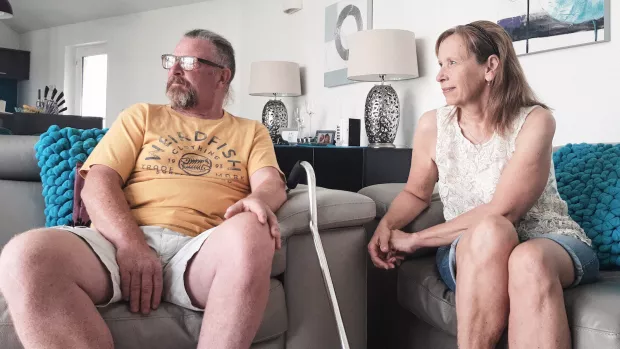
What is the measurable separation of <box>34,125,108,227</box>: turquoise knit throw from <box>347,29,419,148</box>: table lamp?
1.61 m

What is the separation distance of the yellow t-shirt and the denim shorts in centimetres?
61

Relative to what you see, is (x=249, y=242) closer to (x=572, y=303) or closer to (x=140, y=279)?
(x=140, y=279)

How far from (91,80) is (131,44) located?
0.97 m

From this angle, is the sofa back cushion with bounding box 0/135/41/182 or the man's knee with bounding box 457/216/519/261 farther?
the sofa back cushion with bounding box 0/135/41/182

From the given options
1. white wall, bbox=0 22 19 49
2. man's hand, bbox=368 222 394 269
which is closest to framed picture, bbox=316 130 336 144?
man's hand, bbox=368 222 394 269

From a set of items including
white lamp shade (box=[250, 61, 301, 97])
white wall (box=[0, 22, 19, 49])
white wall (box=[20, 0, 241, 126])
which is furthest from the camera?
white wall (box=[0, 22, 19, 49])

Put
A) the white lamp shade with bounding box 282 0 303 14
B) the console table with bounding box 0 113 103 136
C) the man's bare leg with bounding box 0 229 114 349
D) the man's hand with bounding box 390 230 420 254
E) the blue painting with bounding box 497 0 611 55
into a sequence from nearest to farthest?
the man's bare leg with bounding box 0 229 114 349
the man's hand with bounding box 390 230 420 254
the blue painting with bounding box 497 0 611 55
the console table with bounding box 0 113 103 136
the white lamp shade with bounding box 282 0 303 14

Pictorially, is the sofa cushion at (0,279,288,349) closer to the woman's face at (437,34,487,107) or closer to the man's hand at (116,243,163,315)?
the man's hand at (116,243,163,315)

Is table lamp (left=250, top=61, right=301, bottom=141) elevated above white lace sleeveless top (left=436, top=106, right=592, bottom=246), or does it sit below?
above

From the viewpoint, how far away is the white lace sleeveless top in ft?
5.45

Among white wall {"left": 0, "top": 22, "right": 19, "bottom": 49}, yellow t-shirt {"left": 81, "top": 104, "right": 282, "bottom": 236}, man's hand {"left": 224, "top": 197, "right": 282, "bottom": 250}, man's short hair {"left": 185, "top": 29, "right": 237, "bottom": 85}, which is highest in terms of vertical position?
white wall {"left": 0, "top": 22, "right": 19, "bottom": 49}

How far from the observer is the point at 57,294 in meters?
1.28

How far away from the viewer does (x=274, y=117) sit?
4332 millimetres

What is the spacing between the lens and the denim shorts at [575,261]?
148cm
